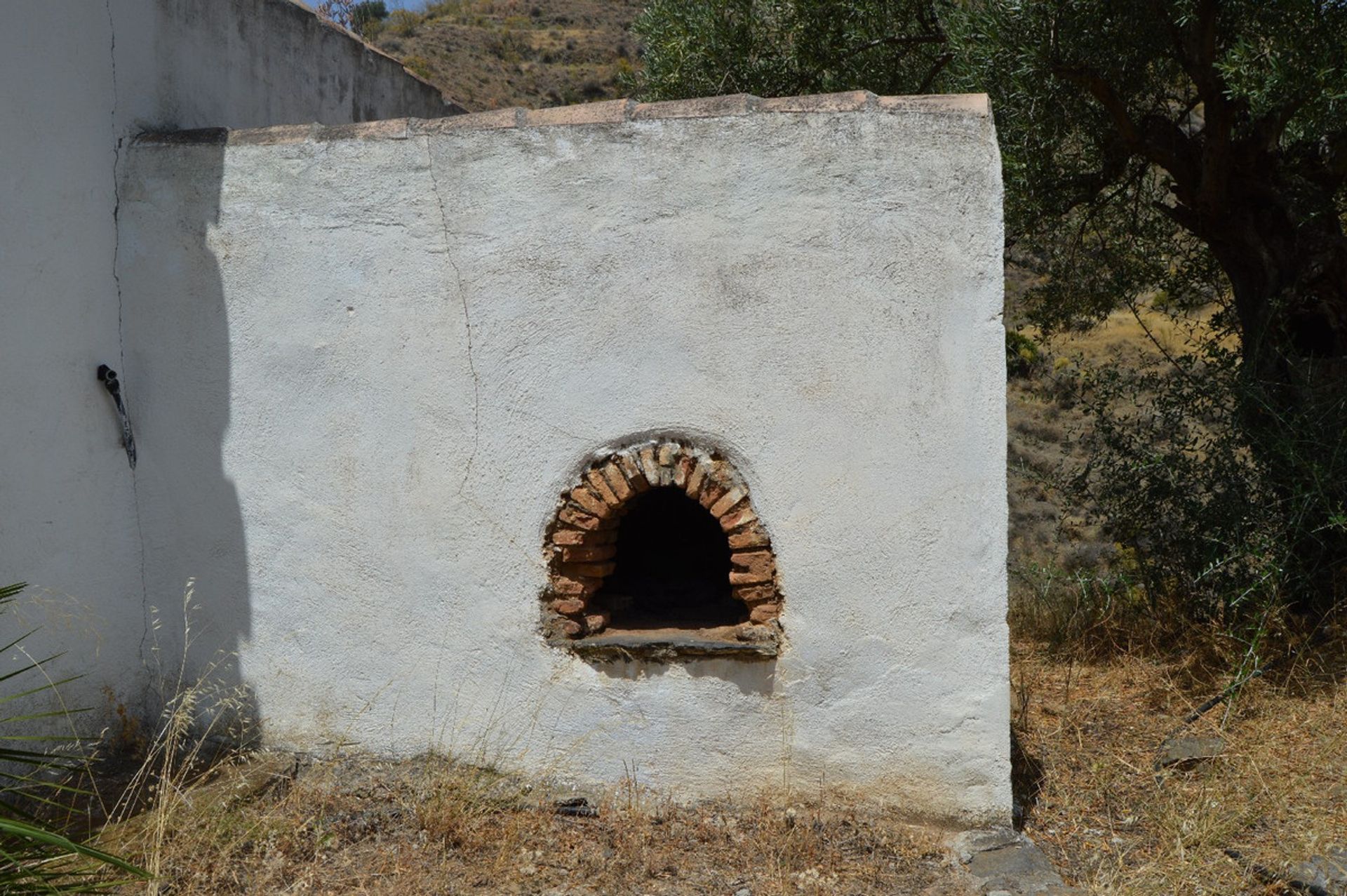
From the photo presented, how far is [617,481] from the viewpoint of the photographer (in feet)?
15.3

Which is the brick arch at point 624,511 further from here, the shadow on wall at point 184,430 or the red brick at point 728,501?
the shadow on wall at point 184,430

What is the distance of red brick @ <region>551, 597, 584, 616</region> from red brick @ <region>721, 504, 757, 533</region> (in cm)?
72

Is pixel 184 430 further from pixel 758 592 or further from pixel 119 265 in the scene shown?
pixel 758 592

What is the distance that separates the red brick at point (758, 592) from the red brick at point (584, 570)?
0.64 m

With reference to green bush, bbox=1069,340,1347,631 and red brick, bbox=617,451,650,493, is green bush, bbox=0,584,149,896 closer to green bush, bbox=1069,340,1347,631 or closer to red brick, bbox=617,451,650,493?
red brick, bbox=617,451,650,493

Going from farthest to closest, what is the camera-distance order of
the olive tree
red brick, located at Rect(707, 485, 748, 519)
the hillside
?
the hillside → the olive tree → red brick, located at Rect(707, 485, 748, 519)

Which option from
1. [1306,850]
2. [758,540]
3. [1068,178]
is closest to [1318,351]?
[1068,178]

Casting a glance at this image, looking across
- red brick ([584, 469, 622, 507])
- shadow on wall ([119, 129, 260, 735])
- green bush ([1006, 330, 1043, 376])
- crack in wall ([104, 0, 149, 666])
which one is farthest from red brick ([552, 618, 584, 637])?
green bush ([1006, 330, 1043, 376])

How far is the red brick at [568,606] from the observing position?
4754 mm

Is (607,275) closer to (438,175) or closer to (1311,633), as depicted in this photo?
(438,175)

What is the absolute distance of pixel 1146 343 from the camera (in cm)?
Result: 1653

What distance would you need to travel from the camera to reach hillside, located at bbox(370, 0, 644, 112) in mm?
20531

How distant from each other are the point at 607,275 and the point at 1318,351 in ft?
16.3

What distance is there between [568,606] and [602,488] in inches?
21.0
